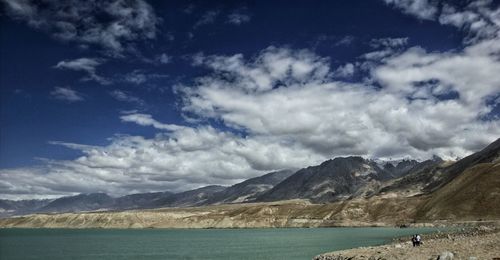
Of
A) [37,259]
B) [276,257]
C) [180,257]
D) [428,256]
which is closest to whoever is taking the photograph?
[428,256]

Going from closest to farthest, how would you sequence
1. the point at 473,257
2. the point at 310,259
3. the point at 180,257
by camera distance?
the point at 473,257, the point at 310,259, the point at 180,257

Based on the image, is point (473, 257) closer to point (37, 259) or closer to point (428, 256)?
point (428, 256)

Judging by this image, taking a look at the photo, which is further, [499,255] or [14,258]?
[14,258]

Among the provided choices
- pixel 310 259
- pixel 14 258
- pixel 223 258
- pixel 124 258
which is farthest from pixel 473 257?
pixel 14 258

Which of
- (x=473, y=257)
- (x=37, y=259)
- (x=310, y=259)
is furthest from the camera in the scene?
(x=37, y=259)

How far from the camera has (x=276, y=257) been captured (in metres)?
85.3

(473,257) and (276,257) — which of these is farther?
(276,257)

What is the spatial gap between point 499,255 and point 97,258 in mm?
77992

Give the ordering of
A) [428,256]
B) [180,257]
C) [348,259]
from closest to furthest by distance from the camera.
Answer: [428,256]
[348,259]
[180,257]

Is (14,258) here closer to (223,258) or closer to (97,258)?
(97,258)

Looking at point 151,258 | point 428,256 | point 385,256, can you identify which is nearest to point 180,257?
point 151,258

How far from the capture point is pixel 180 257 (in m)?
92.6

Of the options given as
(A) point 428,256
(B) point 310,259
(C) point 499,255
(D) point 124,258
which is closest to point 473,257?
(C) point 499,255

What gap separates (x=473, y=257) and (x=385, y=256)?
15622 millimetres
